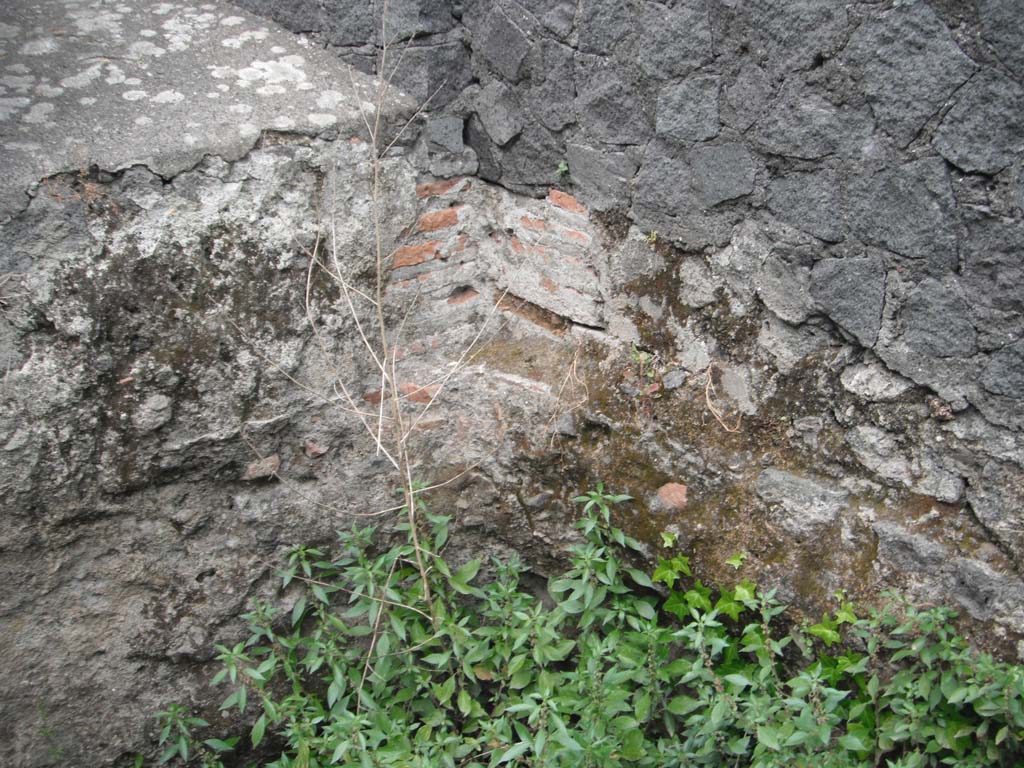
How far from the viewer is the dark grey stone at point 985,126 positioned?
1.76 meters

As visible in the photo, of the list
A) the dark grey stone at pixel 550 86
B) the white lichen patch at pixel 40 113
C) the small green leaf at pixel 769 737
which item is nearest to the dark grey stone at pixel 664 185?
the dark grey stone at pixel 550 86

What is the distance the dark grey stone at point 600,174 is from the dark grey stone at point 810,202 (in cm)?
45

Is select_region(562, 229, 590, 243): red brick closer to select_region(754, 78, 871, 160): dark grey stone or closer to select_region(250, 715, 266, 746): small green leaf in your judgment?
select_region(754, 78, 871, 160): dark grey stone

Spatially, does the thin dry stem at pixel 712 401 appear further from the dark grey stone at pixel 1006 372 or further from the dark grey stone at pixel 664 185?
the dark grey stone at pixel 1006 372

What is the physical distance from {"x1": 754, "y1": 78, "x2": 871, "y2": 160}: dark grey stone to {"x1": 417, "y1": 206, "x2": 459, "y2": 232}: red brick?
3.52ft

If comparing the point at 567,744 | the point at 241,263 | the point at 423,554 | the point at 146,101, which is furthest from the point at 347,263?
the point at 567,744

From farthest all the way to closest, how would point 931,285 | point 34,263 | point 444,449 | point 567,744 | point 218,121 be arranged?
1. point 444,449
2. point 218,121
3. point 34,263
4. point 567,744
5. point 931,285

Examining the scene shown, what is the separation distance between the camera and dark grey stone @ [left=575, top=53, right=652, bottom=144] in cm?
237

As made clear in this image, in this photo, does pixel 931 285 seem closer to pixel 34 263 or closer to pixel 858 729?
pixel 858 729

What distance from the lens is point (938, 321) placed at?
1.99 m

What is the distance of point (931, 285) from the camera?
1.99 meters

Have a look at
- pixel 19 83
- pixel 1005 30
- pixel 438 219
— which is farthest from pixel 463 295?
pixel 1005 30

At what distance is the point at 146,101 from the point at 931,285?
2.20 metres

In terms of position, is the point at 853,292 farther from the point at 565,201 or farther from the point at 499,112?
the point at 499,112
